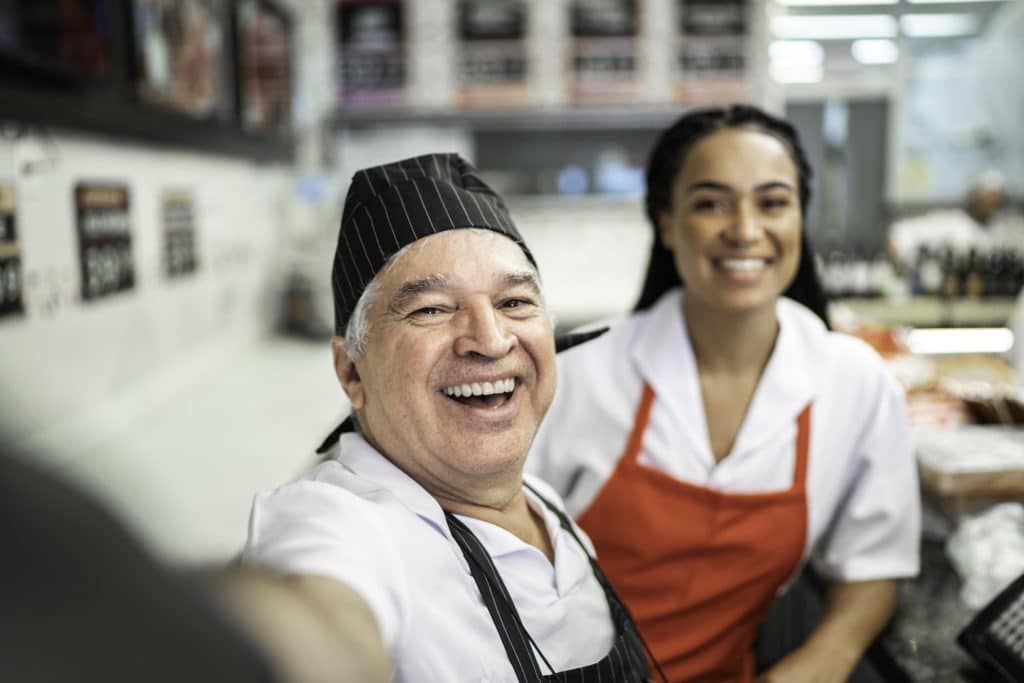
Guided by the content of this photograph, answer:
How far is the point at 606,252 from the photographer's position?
510 cm

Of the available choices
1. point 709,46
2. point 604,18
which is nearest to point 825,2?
point 709,46

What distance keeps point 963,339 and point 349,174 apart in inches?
138

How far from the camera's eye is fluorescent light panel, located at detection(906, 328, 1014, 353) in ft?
14.1

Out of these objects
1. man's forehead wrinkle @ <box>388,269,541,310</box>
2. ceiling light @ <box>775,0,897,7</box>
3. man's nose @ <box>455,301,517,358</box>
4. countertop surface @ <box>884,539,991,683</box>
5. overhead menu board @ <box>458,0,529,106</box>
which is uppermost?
ceiling light @ <box>775,0,897,7</box>

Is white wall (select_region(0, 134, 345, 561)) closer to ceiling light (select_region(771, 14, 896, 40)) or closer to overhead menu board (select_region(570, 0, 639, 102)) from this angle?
overhead menu board (select_region(570, 0, 639, 102))

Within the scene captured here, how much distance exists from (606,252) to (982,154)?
327 cm

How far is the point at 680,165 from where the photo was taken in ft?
5.44

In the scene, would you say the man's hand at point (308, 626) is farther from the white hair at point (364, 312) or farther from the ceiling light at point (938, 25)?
the ceiling light at point (938, 25)

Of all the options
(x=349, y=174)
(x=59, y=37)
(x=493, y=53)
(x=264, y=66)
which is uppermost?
(x=493, y=53)

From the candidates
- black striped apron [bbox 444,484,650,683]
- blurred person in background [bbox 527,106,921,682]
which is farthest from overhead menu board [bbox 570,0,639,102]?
black striped apron [bbox 444,484,650,683]

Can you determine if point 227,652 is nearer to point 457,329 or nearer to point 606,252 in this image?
point 457,329

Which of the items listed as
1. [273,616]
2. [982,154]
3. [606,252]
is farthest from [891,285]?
[273,616]

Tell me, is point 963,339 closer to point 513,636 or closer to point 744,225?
point 744,225

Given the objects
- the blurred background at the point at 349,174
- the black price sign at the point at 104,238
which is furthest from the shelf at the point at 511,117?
the black price sign at the point at 104,238
